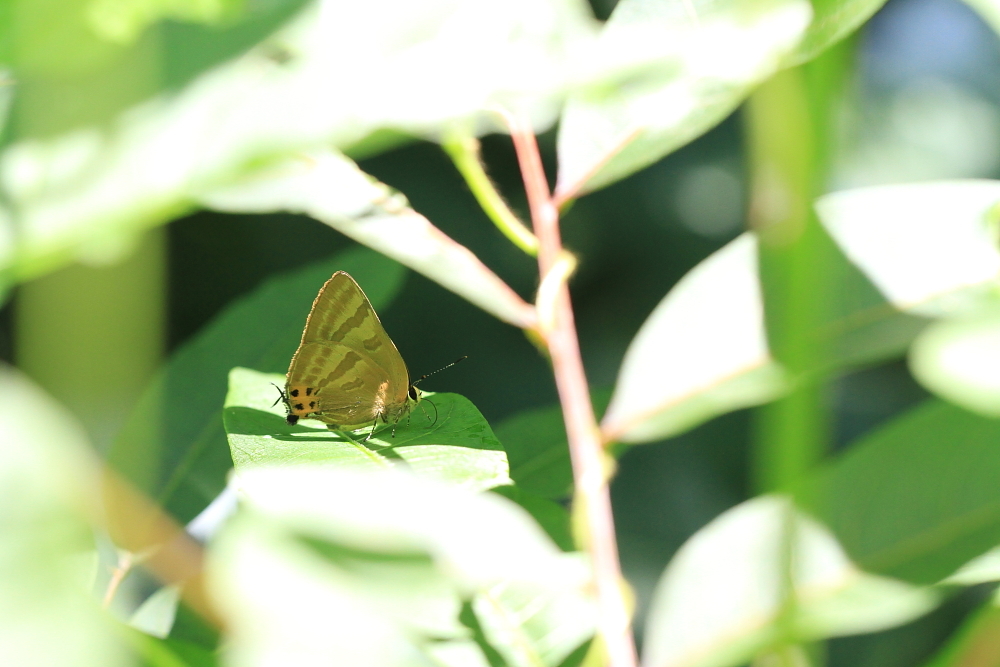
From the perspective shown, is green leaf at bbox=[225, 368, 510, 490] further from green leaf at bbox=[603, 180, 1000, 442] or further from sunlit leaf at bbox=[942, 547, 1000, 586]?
sunlit leaf at bbox=[942, 547, 1000, 586]

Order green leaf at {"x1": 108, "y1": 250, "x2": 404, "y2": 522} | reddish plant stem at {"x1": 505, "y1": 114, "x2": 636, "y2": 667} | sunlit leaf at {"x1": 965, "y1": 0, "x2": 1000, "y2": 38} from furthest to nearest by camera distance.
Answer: green leaf at {"x1": 108, "y1": 250, "x2": 404, "y2": 522}, reddish plant stem at {"x1": 505, "y1": 114, "x2": 636, "y2": 667}, sunlit leaf at {"x1": 965, "y1": 0, "x2": 1000, "y2": 38}

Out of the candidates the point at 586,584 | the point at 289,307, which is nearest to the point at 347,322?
the point at 289,307

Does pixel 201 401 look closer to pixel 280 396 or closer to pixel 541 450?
pixel 280 396

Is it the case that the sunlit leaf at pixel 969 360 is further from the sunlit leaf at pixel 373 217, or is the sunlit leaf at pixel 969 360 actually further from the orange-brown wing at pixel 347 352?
the orange-brown wing at pixel 347 352

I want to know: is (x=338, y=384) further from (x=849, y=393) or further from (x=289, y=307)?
(x=849, y=393)

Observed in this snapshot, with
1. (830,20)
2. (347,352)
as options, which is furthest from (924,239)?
(347,352)

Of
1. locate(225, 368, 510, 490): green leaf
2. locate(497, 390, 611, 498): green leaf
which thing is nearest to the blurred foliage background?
locate(497, 390, 611, 498): green leaf

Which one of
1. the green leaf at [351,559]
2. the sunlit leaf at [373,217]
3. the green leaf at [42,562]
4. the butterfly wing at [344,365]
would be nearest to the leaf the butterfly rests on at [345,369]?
the butterfly wing at [344,365]

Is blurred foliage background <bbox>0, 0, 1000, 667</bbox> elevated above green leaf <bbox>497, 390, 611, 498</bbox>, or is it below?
below
